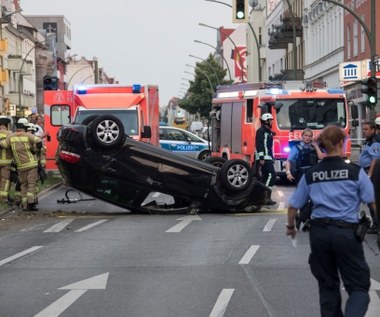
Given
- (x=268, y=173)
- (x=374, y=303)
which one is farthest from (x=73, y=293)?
(x=268, y=173)

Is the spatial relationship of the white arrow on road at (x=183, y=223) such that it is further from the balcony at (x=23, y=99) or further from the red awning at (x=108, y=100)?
the balcony at (x=23, y=99)

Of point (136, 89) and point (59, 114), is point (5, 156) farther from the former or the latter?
point (59, 114)

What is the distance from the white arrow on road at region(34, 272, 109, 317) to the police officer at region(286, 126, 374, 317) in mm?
2655

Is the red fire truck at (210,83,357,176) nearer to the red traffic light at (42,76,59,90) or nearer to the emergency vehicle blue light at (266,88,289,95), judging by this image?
the emergency vehicle blue light at (266,88,289,95)

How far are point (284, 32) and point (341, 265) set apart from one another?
192 ft

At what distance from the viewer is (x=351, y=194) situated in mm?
6730

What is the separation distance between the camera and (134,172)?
651 inches

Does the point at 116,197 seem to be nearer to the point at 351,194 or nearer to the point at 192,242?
the point at 192,242

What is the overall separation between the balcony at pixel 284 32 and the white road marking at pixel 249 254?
4952cm

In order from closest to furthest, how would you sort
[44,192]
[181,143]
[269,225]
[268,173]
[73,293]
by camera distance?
[73,293]
[269,225]
[268,173]
[44,192]
[181,143]

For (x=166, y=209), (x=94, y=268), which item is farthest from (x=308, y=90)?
(x=94, y=268)

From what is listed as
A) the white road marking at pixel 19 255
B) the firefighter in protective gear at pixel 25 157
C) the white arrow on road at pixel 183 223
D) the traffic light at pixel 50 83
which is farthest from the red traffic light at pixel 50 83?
the white road marking at pixel 19 255

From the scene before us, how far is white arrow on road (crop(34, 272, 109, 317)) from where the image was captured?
839 centimetres

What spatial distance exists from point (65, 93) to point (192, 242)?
608 inches
